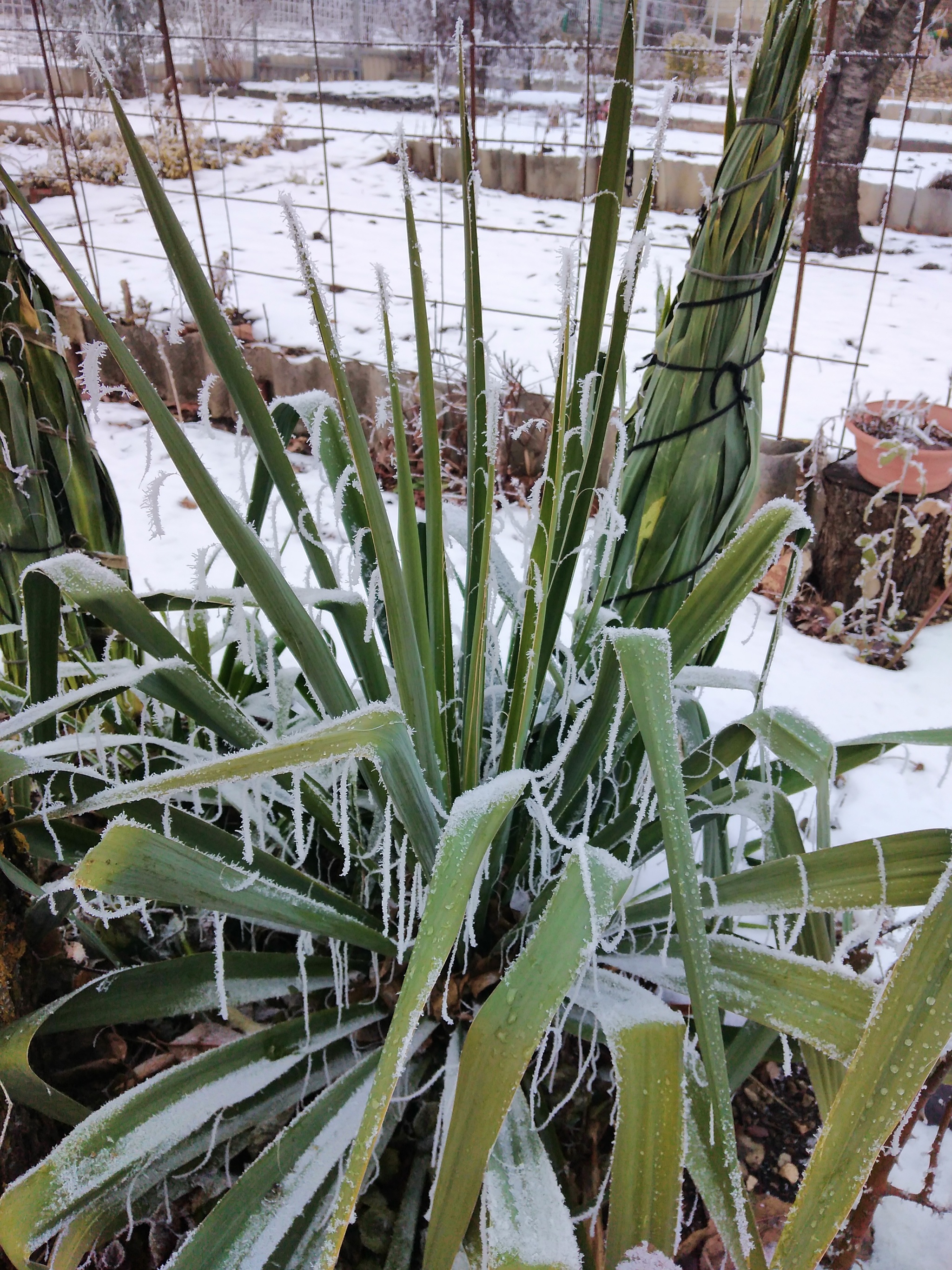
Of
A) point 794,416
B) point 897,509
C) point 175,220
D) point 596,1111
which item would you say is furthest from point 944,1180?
point 794,416

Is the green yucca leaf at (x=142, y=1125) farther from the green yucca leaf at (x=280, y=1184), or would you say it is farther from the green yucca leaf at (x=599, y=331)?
the green yucca leaf at (x=599, y=331)

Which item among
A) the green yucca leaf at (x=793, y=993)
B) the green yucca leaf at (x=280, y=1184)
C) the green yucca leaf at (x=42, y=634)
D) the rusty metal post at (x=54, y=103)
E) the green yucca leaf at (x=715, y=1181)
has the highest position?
the rusty metal post at (x=54, y=103)

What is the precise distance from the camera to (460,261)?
4.06 meters

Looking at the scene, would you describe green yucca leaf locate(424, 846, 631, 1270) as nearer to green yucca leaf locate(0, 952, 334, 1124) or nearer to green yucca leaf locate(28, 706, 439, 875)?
green yucca leaf locate(28, 706, 439, 875)

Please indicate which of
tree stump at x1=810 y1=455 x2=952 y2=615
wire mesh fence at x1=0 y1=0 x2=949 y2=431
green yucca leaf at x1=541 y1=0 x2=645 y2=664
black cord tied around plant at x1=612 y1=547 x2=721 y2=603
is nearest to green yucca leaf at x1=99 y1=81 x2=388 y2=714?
green yucca leaf at x1=541 y1=0 x2=645 y2=664

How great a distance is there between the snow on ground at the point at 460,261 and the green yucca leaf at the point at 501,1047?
5.05ft

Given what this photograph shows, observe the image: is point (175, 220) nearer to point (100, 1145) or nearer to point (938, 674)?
point (100, 1145)

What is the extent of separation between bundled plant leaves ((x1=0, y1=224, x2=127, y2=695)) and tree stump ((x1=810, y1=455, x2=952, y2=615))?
5.37ft

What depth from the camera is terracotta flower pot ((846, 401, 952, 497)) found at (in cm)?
184

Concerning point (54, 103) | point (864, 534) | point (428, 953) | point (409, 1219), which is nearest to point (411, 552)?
point (428, 953)

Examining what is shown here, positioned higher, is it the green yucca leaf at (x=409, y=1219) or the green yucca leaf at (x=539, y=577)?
the green yucca leaf at (x=539, y=577)

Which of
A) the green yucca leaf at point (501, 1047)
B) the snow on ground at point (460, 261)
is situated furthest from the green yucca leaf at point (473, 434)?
the snow on ground at point (460, 261)

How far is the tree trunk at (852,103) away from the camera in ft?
10.1

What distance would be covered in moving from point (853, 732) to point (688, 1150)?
3.78ft
